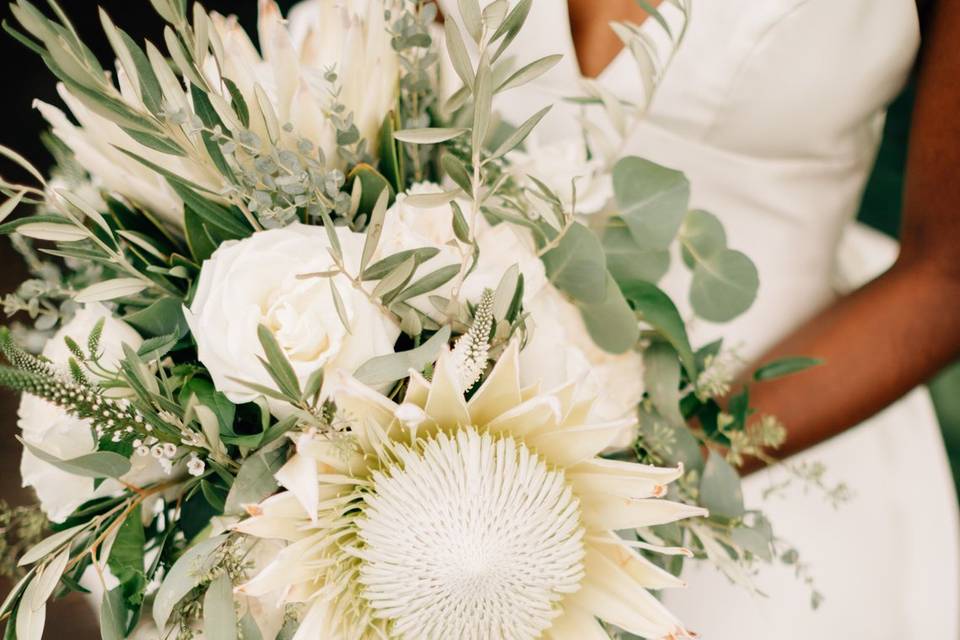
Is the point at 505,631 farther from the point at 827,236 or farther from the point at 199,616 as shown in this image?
the point at 827,236

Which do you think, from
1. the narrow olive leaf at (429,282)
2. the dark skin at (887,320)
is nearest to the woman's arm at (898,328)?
the dark skin at (887,320)

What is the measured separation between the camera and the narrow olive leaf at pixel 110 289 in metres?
0.47

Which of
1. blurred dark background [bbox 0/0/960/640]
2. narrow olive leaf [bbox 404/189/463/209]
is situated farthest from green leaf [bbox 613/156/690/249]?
blurred dark background [bbox 0/0/960/640]

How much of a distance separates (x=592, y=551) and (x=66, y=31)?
1.48ft

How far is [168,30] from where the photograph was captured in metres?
0.42

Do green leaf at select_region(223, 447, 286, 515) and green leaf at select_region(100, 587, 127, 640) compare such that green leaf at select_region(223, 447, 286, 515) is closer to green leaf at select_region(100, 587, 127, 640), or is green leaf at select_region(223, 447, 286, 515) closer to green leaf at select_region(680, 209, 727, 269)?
green leaf at select_region(100, 587, 127, 640)

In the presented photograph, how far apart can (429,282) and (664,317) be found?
9.1 inches

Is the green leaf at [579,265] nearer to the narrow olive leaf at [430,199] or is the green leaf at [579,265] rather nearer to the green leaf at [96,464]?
the narrow olive leaf at [430,199]

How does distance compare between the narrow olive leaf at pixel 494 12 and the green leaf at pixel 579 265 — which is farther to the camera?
the green leaf at pixel 579 265

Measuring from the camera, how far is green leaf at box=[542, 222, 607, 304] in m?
0.53

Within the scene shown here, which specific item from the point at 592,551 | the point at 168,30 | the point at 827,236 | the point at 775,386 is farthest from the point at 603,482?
the point at 827,236

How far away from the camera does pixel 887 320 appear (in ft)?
2.79

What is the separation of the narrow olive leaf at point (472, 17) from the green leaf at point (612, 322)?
0.22 meters

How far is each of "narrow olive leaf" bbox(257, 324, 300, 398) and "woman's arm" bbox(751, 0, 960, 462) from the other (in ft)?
2.16
